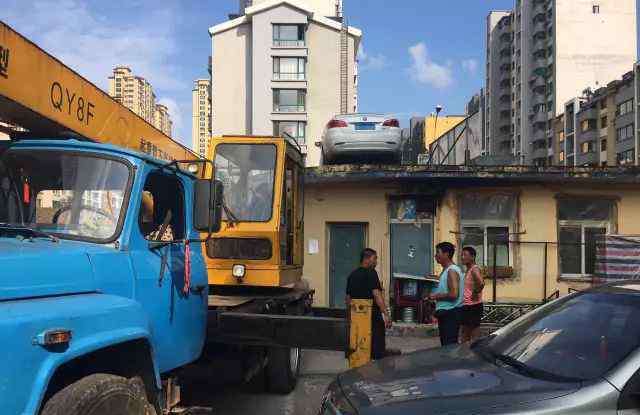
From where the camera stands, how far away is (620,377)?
2.86 metres

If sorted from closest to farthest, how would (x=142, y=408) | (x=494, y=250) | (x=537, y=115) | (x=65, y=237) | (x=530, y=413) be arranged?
(x=530, y=413) < (x=142, y=408) < (x=65, y=237) < (x=494, y=250) < (x=537, y=115)

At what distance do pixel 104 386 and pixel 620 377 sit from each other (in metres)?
2.52

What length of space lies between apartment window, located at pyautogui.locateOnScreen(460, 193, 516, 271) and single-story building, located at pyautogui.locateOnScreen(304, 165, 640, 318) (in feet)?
0.08

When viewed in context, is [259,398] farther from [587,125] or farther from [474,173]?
[587,125]

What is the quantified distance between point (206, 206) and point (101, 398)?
1694 mm

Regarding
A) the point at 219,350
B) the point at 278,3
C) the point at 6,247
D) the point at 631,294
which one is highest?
the point at 278,3

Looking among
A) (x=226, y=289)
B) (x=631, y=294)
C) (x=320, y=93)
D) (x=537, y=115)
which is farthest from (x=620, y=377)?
(x=537, y=115)

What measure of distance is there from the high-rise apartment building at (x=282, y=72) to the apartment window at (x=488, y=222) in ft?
131

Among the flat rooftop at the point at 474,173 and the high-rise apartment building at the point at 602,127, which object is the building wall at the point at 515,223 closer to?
the flat rooftop at the point at 474,173

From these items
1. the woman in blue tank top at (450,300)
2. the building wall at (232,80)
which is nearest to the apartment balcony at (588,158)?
the building wall at (232,80)

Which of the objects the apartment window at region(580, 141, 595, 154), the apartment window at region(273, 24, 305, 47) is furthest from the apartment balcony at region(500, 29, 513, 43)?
the apartment window at region(273, 24, 305, 47)

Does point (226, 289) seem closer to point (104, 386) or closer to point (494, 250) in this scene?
point (104, 386)

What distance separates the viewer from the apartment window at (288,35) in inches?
2162

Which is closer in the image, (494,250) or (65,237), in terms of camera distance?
(65,237)
